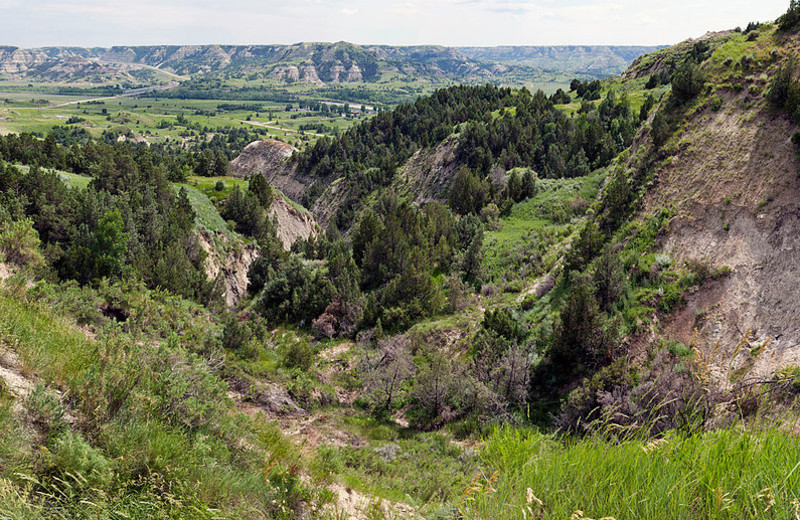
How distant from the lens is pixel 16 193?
84.5 feet

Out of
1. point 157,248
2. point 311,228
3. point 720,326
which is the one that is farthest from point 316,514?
point 311,228

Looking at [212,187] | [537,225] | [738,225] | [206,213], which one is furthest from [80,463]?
[212,187]

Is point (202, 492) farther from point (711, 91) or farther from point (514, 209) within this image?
point (514, 209)

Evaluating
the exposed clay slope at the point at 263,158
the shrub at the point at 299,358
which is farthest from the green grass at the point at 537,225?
the exposed clay slope at the point at 263,158

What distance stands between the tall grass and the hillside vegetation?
0.08ft

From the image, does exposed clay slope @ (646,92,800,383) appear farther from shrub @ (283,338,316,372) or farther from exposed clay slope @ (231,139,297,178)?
exposed clay slope @ (231,139,297,178)

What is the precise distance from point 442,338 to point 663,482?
21465 millimetres

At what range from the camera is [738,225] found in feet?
62.4

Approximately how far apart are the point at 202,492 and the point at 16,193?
105ft

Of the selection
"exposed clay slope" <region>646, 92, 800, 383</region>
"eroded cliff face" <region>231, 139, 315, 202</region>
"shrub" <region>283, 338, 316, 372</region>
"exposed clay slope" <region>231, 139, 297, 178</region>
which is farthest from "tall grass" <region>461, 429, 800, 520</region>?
"exposed clay slope" <region>231, 139, 297, 178</region>

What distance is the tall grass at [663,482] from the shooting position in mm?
2775

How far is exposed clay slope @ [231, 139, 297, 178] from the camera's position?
11769 centimetres

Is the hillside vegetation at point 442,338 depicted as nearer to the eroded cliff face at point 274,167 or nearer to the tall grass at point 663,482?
the tall grass at point 663,482

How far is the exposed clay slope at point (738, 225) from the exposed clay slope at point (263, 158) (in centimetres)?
10706
